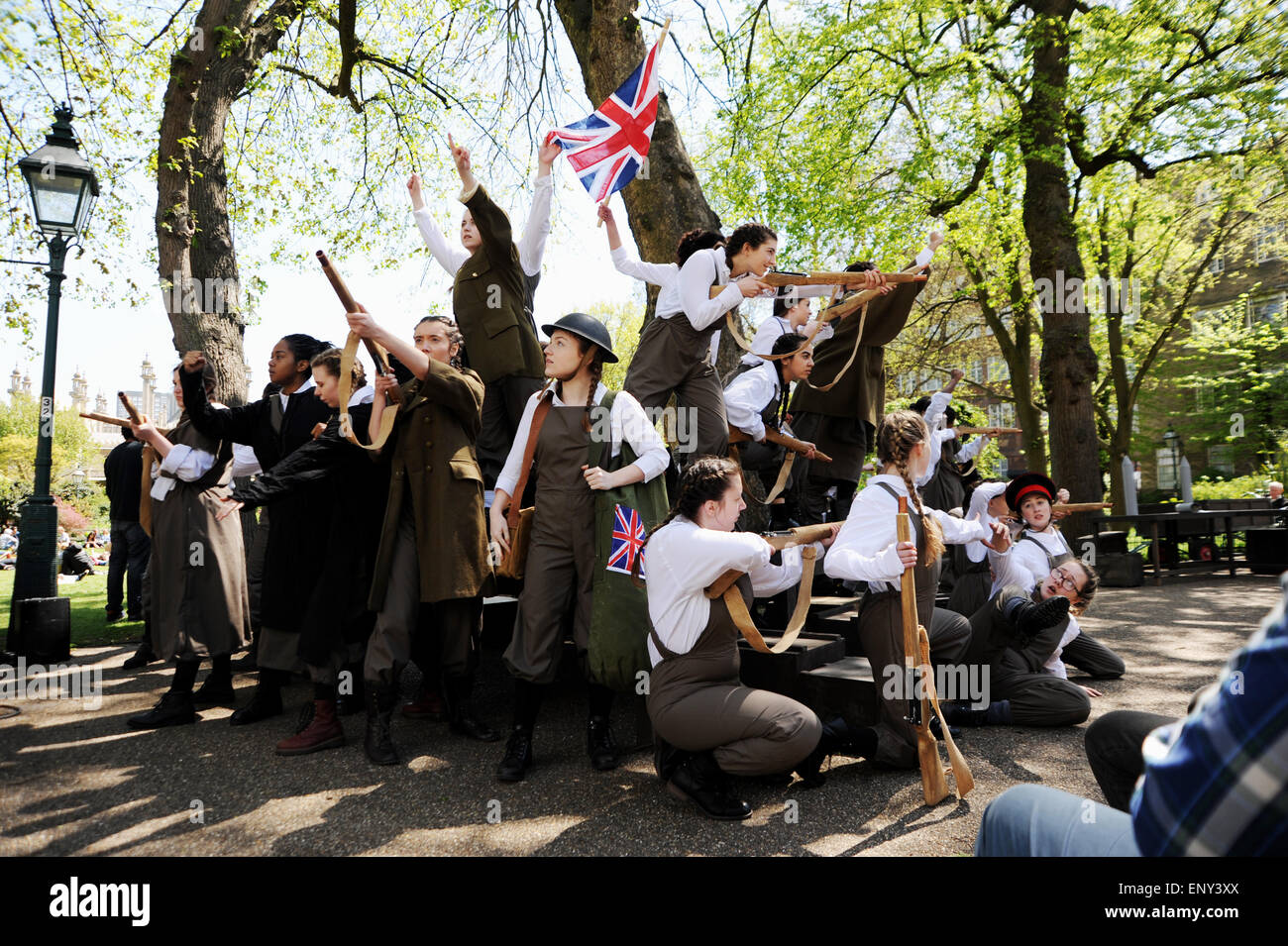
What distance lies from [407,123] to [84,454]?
5253 centimetres

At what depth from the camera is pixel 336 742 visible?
4379 millimetres

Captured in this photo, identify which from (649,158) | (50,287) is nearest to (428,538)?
(50,287)

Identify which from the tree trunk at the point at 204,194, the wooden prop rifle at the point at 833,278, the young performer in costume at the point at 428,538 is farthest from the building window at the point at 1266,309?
the young performer in costume at the point at 428,538

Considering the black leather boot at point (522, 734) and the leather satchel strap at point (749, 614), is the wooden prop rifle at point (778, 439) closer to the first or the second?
the leather satchel strap at point (749, 614)

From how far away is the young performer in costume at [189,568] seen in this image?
15.8 ft

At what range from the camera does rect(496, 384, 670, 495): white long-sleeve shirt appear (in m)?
4.06

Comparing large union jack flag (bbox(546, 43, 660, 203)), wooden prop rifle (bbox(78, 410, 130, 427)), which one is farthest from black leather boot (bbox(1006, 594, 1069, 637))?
wooden prop rifle (bbox(78, 410, 130, 427))

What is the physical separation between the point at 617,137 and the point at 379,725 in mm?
4188

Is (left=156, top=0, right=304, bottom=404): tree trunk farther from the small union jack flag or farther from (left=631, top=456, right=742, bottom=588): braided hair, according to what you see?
(left=631, top=456, right=742, bottom=588): braided hair

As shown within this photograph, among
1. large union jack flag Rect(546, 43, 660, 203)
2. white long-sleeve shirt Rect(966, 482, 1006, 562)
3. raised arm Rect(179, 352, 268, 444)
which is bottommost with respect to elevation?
white long-sleeve shirt Rect(966, 482, 1006, 562)

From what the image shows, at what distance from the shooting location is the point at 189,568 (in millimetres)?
4902

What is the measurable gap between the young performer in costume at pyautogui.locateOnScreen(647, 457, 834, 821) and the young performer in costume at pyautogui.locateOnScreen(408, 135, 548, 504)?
2173 millimetres

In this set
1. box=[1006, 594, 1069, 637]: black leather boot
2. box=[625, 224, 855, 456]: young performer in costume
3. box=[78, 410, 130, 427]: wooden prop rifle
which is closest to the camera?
box=[1006, 594, 1069, 637]: black leather boot

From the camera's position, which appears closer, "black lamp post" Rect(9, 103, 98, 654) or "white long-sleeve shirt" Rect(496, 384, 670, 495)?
"white long-sleeve shirt" Rect(496, 384, 670, 495)
